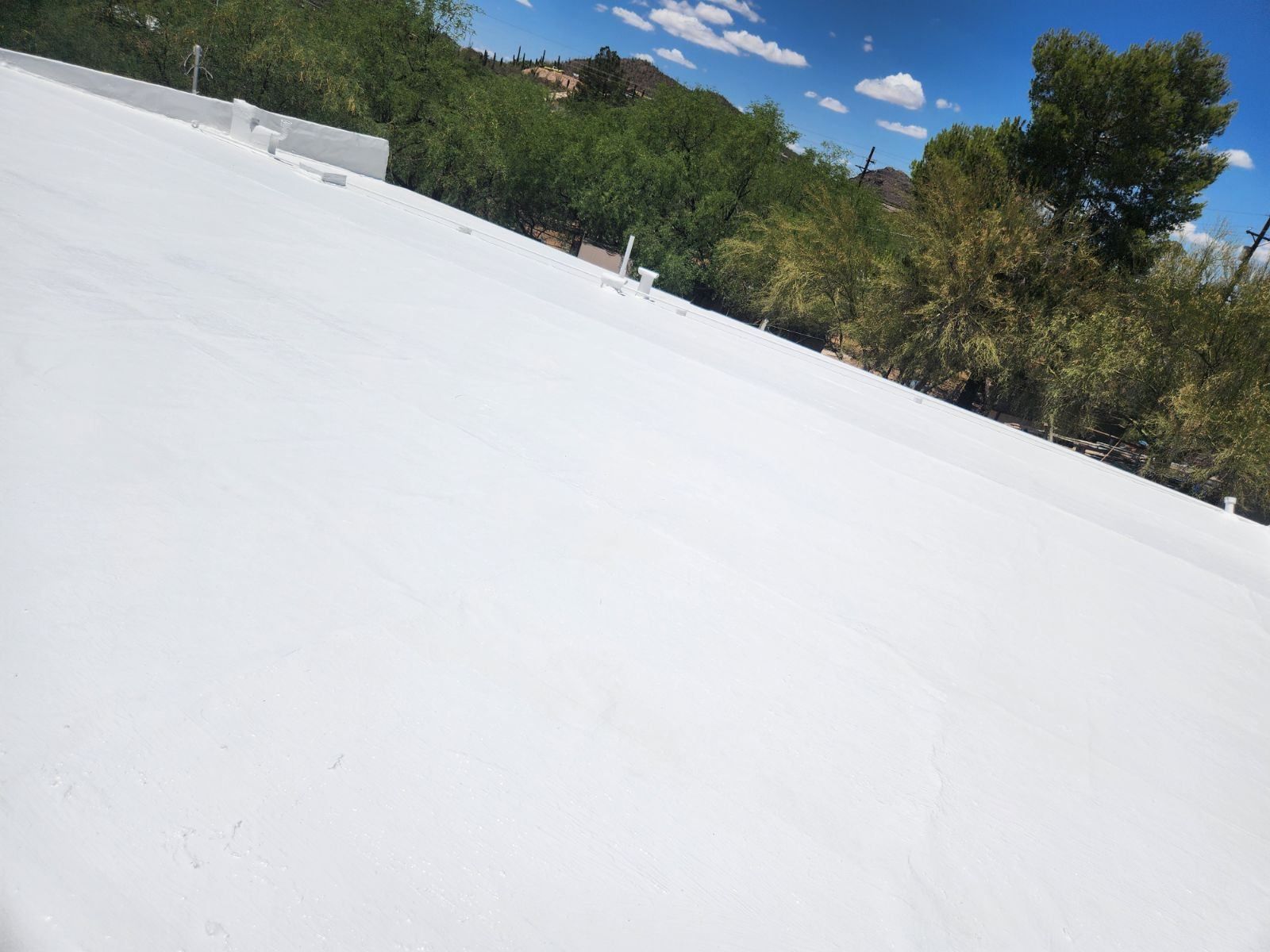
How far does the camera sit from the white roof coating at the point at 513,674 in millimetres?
1213

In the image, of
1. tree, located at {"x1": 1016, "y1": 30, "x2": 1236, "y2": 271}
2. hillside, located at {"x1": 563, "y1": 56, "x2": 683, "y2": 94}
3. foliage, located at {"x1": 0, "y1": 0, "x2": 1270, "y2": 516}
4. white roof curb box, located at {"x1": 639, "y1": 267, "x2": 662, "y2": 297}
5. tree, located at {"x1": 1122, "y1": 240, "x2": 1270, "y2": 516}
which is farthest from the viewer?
hillside, located at {"x1": 563, "y1": 56, "x2": 683, "y2": 94}

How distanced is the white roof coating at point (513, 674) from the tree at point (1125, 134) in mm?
15681

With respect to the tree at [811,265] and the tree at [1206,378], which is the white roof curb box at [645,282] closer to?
the tree at [1206,378]

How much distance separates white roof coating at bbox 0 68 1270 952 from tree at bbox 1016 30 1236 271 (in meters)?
15.7

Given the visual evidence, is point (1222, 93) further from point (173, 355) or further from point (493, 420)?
point (173, 355)

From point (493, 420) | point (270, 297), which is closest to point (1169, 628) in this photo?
point (493, 420)

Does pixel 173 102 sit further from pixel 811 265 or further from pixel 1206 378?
pixel 1206 378

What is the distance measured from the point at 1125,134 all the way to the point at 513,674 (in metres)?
19.4

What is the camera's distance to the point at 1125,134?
15.9m

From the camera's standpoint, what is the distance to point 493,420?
321cm

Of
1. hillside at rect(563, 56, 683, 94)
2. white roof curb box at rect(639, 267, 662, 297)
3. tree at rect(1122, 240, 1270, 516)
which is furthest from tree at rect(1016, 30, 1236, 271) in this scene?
hillside at rect(563, 56, 683, 94)

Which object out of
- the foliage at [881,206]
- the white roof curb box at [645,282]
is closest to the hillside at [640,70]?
the foliage at [881,206]

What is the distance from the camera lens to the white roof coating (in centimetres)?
121

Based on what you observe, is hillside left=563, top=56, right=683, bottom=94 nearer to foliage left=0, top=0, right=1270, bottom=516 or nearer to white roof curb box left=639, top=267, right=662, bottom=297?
foliage left=0, top=0, right=1270, bottom=516
